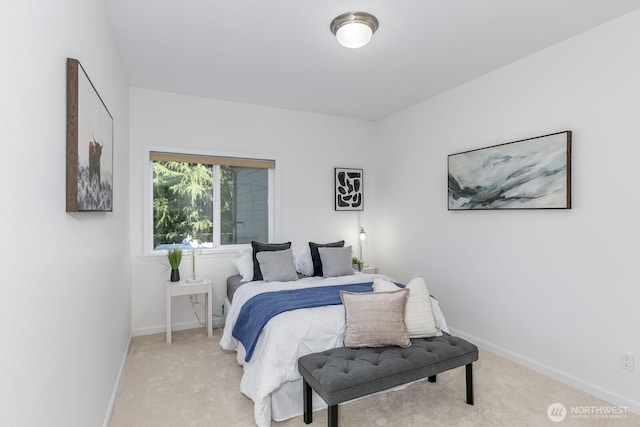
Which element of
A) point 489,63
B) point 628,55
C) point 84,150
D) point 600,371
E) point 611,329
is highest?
point 489,63

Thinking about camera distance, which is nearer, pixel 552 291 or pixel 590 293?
pixel 590 293

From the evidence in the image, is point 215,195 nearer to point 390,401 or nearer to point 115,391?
point 115,391

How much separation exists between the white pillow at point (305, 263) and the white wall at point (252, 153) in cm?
55

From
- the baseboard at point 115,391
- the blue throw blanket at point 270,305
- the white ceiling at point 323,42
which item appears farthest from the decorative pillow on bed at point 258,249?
the white ceiling at point 323,42

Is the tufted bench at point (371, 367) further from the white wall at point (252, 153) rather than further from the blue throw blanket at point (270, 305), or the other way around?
the white wall at point (252, 153)

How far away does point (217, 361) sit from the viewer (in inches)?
124

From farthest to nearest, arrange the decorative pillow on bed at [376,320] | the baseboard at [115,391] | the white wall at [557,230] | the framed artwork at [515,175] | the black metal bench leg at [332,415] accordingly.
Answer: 1. the framed artwork at [515,175]
2. the white wall at [557,230]
3. the decorative pillow on bed at [376,320]
4. the baseboard at [115,391]
5. the black metal bench leg at [332,415]

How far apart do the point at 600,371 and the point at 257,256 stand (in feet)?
9.91

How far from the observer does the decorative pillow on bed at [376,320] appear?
7.63ft

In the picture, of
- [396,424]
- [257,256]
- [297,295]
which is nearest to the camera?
[396,424]

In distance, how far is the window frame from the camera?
3839mm

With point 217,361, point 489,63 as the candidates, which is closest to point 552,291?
point 489,63

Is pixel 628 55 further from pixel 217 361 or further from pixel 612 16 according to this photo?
pixel 217 361

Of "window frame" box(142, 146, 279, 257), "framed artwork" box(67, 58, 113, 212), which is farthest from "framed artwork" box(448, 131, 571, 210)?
"framed artwork" box(67, 58, 113, 212)
